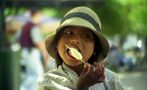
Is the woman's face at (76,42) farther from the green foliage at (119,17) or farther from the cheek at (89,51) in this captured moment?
the green foliage at (119,17)

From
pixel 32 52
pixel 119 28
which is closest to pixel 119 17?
pixel 119 28

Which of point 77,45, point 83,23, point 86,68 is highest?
point 83,23

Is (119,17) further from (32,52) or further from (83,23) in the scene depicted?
(83,23)

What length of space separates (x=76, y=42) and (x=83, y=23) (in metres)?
0.12

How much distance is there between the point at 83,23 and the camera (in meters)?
3.12

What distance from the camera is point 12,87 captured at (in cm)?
854

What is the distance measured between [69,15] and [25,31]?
7983 millimetres

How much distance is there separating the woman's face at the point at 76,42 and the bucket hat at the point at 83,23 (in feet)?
0.12

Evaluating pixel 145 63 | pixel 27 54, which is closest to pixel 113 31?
pixel 145 63

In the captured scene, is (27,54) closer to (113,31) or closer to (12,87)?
(12,87)

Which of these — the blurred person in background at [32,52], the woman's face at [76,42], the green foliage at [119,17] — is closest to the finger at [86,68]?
the woman's face at [76,42]

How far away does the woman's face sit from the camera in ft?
10.1

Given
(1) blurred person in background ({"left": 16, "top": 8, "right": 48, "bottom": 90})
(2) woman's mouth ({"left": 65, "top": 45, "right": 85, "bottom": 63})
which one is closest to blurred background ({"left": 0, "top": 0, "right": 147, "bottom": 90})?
(1) blurred person in background ({"left": 16, "top": 8, "right": 48, "bottom": 90})

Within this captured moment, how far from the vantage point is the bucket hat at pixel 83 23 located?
313 cm
